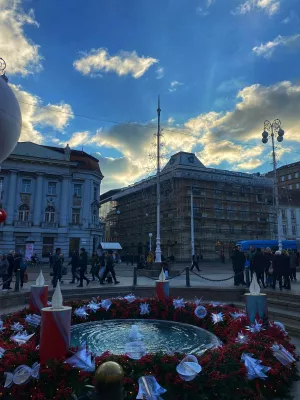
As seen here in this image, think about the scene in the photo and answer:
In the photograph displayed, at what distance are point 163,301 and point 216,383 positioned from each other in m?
4.64

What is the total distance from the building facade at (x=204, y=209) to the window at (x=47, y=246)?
13254mm

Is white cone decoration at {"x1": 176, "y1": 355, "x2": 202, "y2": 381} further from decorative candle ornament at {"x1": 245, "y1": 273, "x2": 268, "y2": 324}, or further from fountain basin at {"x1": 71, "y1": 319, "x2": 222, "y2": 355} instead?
decorative candle ornament at {"x1": 245, "y1": 273, "x2": 268, "y2": 324}

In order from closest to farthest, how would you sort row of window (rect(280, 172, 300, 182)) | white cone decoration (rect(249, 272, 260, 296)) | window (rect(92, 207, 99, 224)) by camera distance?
white cone decoration (rect(249, 272, 260, 296)) < window (rect(92, 207, 99, 224)) < row of window (rect(280, 172, 300, 182))

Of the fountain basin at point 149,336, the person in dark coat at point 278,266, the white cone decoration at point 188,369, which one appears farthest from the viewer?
the person in dark coat at point 278,266

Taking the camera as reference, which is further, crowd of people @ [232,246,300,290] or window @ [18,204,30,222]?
window @ [18,204,30,222]

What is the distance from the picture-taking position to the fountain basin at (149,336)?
232 inches

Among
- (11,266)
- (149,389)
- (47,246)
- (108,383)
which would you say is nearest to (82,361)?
(149,389)

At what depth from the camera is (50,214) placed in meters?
46.6

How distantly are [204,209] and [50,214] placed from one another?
2444cm

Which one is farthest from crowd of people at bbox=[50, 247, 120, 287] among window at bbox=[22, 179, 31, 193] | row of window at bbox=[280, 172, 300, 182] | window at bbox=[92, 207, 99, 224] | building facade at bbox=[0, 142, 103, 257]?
row of window at bbox=[280, 172, 300, 182]

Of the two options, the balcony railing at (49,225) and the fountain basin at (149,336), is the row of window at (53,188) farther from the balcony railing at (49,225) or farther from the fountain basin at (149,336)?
the fountain basin at (149,336)

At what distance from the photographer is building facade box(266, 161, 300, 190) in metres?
80.3

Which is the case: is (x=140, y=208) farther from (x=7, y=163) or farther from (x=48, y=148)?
(x=7, y=163)

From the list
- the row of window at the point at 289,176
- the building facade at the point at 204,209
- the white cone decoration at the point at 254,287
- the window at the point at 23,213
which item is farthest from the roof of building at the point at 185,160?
the white cone decoration at the point at 254,287
